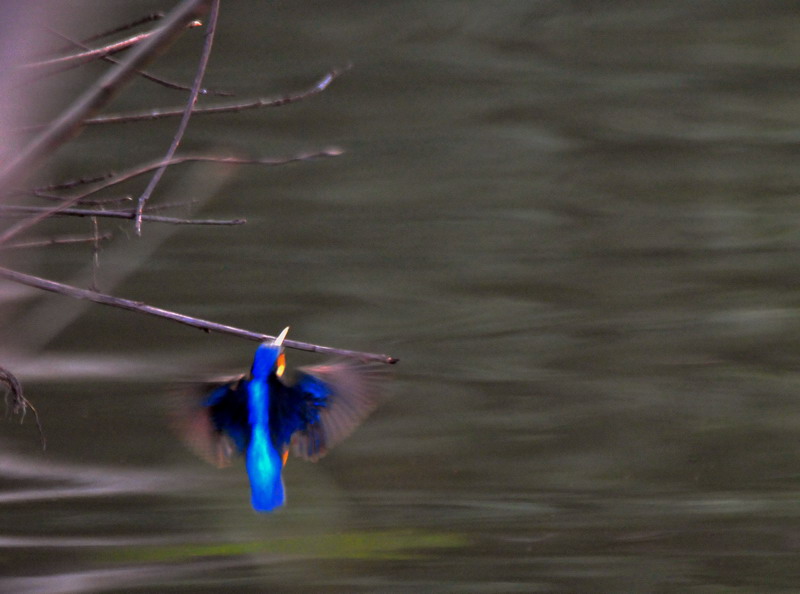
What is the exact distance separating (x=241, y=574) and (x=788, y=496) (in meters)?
1.51

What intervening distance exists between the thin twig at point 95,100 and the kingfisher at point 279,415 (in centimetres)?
61

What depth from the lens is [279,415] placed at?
57.3 inches

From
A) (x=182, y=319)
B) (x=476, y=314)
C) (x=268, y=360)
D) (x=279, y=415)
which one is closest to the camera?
(x=182, y=319)

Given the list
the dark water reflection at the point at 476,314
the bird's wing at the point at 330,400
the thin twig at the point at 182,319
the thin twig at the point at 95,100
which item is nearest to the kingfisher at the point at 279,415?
the bird's wing at the point at 330,400

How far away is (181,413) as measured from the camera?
151 centimetres

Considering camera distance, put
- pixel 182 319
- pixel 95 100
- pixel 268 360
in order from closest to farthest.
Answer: pixel 95 100 → pixel 182 319 → pixel 268 360

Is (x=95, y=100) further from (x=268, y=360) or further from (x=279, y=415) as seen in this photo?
(x=279, y=415)

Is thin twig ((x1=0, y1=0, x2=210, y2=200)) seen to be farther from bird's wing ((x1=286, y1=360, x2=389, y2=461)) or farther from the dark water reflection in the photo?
the dark water reflection

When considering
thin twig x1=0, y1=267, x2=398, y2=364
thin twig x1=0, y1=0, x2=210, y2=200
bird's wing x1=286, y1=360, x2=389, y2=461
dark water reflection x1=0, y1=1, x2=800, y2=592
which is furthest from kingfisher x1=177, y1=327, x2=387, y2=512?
dark water reflection x1=0, y1=1, x2=800, y2=592

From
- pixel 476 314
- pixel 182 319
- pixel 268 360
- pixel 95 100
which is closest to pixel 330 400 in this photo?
pixel 268 360

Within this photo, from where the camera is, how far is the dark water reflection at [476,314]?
2877mm

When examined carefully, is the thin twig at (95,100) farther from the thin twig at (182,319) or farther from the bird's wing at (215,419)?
the bird's wing at (215,419)

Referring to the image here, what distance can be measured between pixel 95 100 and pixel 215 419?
764 millimetres

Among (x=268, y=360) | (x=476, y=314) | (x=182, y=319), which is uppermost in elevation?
(x=182, y=319)
